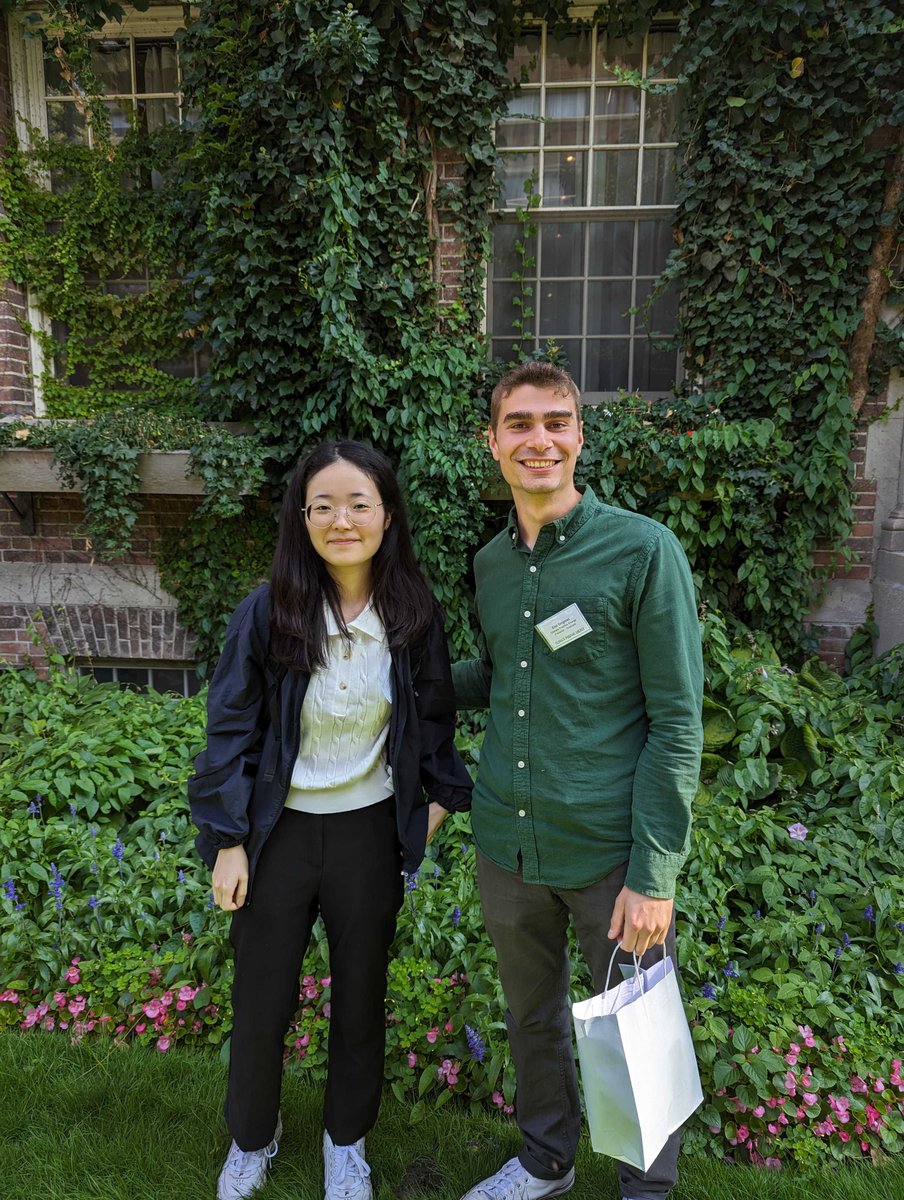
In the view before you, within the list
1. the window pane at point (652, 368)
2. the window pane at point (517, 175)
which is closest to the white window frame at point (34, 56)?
the window pane at point (517, 175)

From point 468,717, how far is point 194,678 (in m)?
1.95

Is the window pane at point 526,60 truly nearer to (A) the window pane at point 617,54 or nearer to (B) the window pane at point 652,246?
(A) the window pane at point 617,54

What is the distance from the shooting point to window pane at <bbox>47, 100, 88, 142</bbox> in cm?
489

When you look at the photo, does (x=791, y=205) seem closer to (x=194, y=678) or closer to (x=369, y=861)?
(x=369, y=861)

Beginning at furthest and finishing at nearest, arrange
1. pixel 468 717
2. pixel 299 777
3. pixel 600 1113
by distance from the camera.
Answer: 1. pixel 468 717
2. pixel 299 777
3. pixel 600 1113

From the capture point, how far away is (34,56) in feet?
15.9

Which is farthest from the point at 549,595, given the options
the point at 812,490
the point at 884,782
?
the point at 812,490

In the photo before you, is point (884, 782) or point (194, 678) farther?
point (194, 678)

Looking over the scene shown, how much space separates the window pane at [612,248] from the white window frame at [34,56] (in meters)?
2.89

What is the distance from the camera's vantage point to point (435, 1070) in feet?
7.64

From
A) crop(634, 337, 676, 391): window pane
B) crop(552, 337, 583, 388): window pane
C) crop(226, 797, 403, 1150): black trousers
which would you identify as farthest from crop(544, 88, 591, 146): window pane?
crop(226, 797, 403, 1150): black trousers

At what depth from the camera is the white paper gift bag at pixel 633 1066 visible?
155 cm

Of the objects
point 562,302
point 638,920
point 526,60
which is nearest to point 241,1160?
point 638,920

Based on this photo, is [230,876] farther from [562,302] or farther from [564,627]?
[562,302]
